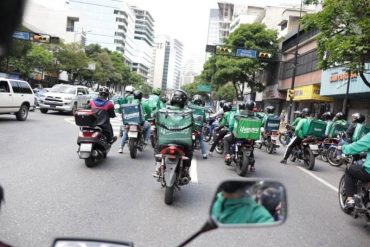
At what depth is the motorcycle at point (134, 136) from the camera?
33.3 feet

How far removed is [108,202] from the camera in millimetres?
5969

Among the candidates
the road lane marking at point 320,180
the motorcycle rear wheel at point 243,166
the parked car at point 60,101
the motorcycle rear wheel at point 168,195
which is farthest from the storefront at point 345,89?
the motorcycle rear wheel at point 168,195

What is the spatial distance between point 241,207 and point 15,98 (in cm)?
1656

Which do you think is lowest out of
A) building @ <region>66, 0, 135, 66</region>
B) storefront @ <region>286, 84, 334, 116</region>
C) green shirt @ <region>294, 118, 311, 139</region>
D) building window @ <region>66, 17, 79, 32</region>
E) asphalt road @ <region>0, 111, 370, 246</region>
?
asphalt road @ <region>0, 111, 370, 246</region>

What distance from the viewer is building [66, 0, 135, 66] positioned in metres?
120

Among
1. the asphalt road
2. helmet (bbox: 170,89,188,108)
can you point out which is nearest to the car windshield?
the asphalt road

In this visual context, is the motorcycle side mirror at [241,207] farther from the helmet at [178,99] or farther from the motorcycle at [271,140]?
the motorcycle at [271,140]

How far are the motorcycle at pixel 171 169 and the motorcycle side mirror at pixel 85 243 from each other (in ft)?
14.2

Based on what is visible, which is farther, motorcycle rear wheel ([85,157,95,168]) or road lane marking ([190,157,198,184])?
motorcycle rear wheel ([85,157,95,168])

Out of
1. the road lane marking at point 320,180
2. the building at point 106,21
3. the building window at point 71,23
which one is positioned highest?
the building at point 106,21

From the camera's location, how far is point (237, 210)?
1652 mm

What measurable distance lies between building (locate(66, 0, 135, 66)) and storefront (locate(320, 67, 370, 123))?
93.9 m

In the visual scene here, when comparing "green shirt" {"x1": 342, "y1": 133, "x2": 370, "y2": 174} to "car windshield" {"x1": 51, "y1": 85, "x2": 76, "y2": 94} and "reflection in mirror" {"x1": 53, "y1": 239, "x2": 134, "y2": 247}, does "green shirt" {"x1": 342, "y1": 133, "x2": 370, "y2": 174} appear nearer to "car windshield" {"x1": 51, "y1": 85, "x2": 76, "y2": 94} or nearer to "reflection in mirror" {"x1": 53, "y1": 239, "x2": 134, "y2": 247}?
"reflection in mirror" {"x1": 53, "y1": 239, "x2": 134, "y2": 247}

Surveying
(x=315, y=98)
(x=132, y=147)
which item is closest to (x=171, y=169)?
(x=132, y=147)
